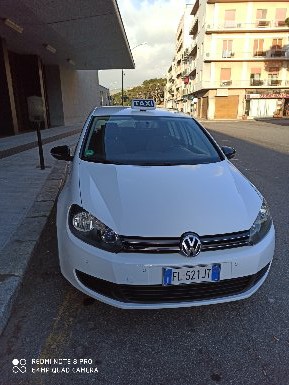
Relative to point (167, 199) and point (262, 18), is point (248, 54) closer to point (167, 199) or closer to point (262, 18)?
point (262, 18)

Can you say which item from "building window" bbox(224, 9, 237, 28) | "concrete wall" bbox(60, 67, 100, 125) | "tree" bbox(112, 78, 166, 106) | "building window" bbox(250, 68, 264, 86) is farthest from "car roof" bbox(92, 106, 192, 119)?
"tree" bbox(112, 78, 166, 106)

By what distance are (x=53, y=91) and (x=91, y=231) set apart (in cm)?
2254

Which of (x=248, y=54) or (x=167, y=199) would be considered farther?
(x=248, y=54)

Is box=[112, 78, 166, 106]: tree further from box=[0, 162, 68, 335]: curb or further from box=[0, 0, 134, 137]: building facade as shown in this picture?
box=[0, 162, 68, 335]: curb

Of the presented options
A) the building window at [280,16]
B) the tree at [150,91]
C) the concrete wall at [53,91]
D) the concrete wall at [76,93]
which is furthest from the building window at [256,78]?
the tree at [150,91]

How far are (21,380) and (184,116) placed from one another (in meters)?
3.40

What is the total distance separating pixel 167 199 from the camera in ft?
7.81

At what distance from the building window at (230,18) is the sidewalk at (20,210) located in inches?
1684

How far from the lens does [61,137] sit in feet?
50.8

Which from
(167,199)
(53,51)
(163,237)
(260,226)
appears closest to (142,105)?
(167,199)

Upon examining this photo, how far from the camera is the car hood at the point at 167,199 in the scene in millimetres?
2154

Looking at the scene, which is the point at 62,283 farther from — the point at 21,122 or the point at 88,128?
the point at 21,122

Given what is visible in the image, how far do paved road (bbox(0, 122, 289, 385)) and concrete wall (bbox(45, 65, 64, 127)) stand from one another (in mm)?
21658

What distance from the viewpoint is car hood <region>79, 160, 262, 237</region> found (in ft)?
7.07
